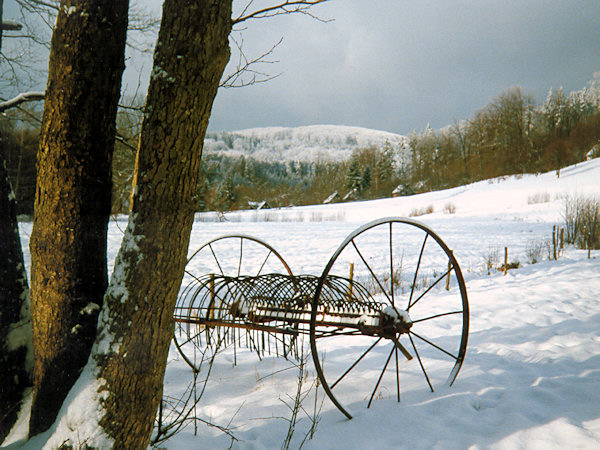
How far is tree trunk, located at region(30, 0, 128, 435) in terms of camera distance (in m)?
1.63

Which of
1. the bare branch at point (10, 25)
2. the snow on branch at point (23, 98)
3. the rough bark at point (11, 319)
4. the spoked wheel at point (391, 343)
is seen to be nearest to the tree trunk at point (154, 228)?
the rough bark at point (11, 319)

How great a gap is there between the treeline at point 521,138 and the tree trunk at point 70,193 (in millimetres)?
34650

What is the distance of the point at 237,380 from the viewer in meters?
3.00

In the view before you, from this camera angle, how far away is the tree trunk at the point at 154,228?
1491 mm

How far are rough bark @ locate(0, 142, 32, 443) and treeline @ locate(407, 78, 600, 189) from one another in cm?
3499

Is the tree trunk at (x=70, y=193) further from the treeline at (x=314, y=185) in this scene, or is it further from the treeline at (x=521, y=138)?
the treeline at (x=521, y=138)

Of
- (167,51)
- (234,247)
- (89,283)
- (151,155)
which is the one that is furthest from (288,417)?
(234,247)

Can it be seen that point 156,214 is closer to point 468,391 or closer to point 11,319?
point 11,319

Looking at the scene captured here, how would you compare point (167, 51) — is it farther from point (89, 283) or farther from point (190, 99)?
point (89, 283)

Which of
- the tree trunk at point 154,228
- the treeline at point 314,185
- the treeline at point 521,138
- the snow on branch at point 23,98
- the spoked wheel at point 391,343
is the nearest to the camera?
the tree trunk at point 154,228

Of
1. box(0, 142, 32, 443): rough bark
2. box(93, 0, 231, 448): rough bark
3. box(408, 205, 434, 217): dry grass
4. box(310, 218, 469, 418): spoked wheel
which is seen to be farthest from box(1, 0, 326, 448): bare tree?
box(408, 205, 434, 217): dry grass

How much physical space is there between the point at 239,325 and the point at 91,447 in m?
1.16

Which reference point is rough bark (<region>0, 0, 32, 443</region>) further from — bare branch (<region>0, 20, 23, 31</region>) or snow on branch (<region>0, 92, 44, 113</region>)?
bare branch (<region>0, 20, 23, 31</region>)

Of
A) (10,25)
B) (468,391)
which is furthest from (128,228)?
(468,391)
